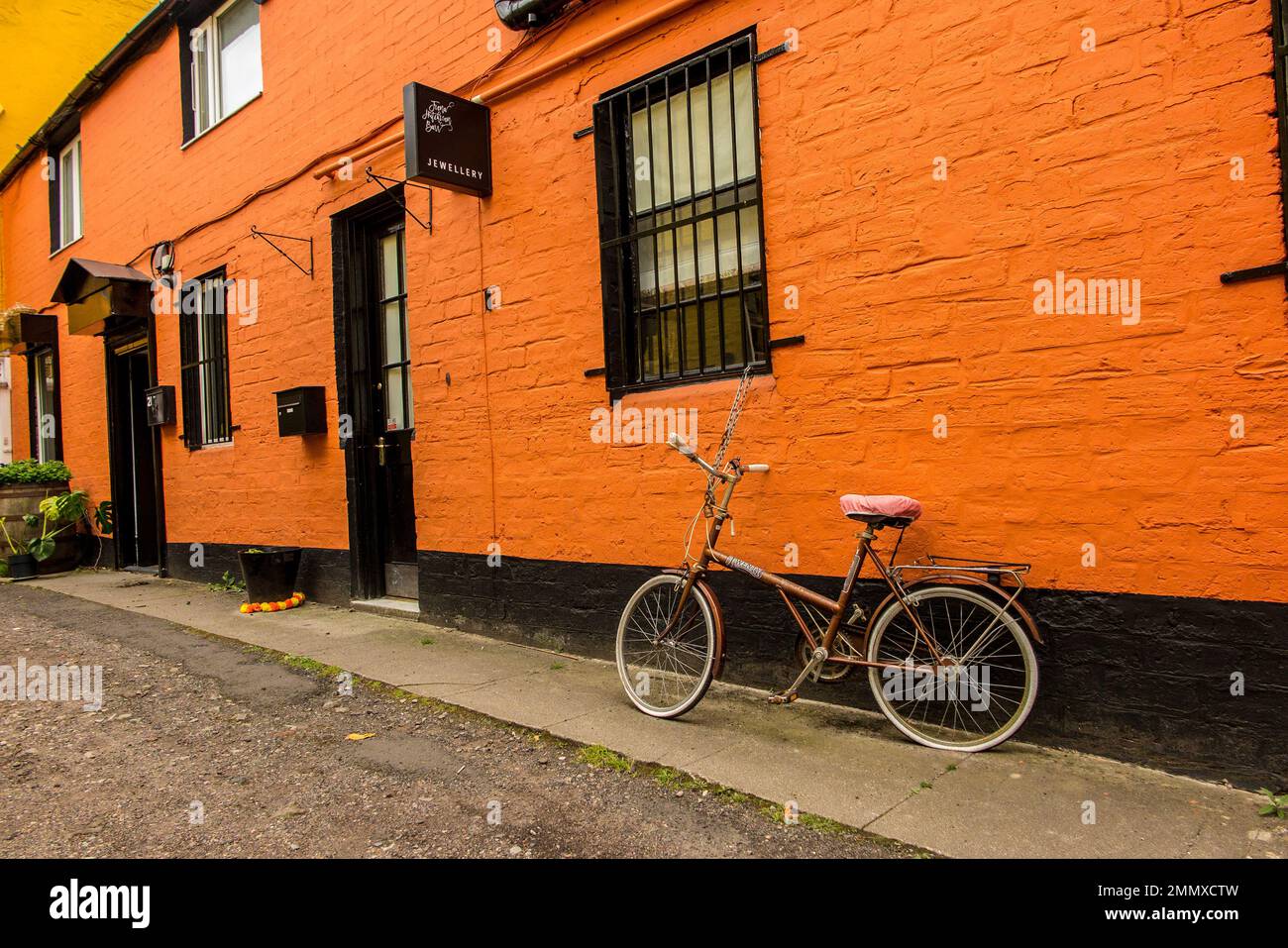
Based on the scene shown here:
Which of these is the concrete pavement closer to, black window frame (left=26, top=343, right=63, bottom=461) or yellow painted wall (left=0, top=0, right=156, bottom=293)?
black window frame (left=26, top=343, right=63, bottom=461)

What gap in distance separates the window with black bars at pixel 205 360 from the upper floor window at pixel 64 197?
4492 millimetres

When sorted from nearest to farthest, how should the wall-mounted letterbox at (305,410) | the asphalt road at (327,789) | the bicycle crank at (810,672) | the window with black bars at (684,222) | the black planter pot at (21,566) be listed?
the asphalt road at (327,789)
the bicycle crank at (810,672)
the window with black bars at (684,222)
the wall-mounted letterbox at (305,410)
the black planter pot at (21,566)

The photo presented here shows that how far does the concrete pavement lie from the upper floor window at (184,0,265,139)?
21.7 ft

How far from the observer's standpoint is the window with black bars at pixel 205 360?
8.73 meters

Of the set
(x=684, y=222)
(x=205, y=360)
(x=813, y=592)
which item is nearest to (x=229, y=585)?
(x=205, y=360)

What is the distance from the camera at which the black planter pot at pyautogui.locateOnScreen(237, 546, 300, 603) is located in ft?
23.6

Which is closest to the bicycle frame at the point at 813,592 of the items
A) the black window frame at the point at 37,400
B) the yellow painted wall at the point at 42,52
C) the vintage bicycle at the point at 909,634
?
the vintage bicycle at the point at 909,634

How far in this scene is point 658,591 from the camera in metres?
4.23

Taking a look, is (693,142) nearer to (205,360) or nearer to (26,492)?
(205,360)

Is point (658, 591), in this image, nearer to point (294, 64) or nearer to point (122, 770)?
point (122, 770)

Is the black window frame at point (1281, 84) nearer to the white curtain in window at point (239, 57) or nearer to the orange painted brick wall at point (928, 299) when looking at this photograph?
the orange painted brick wall at point (928, 299)

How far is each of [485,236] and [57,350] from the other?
32.8 ft
